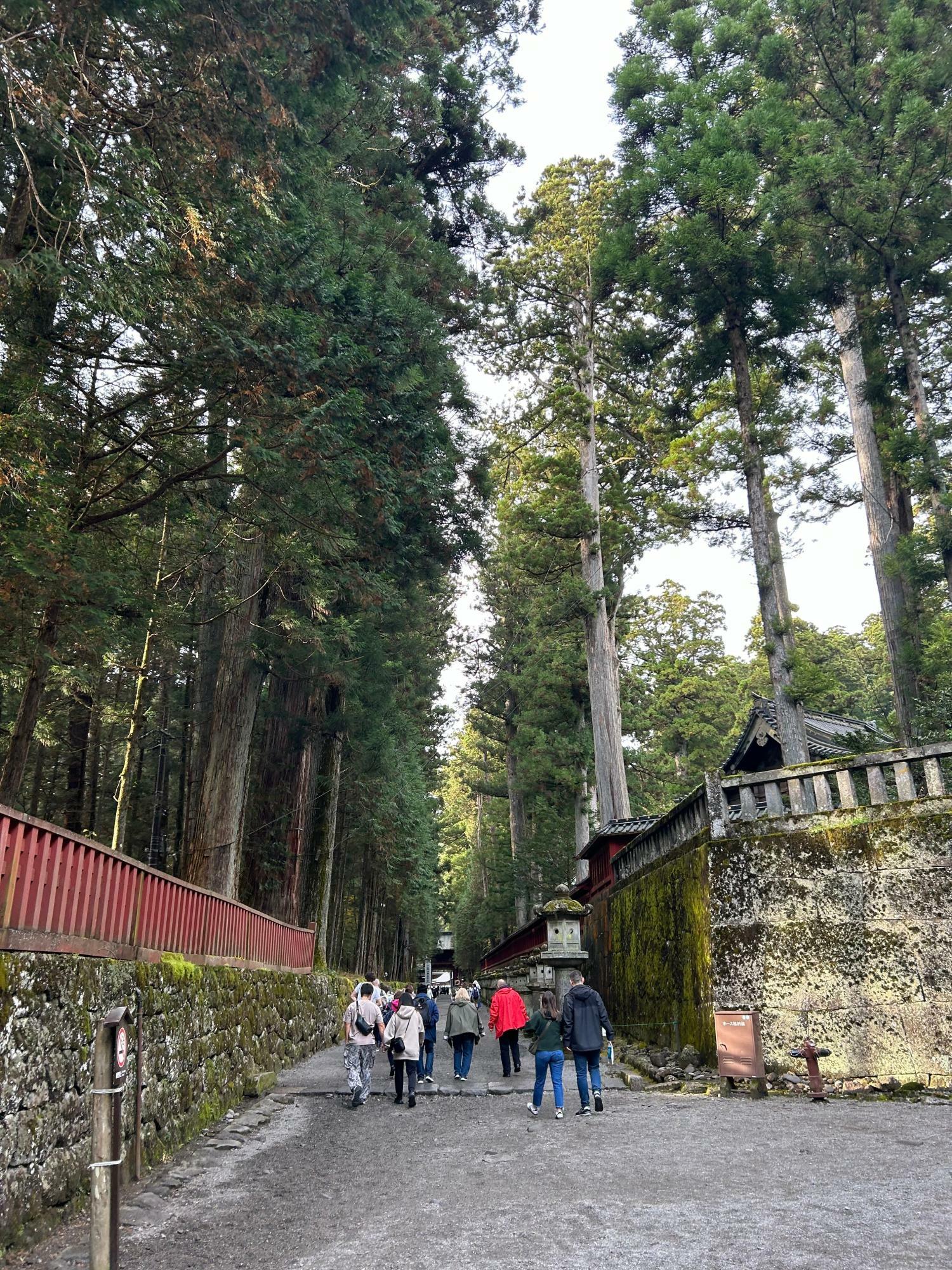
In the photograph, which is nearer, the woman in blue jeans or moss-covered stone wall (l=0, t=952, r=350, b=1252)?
moss-covered stone wall (l=0, t=952, r=350, b=1252)

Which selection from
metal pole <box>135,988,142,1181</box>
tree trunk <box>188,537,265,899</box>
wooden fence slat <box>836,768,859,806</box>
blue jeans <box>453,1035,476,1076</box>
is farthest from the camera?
→ tree trunk <box>188,537,265,899</box>

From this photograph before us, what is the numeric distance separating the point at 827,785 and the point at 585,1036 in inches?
152

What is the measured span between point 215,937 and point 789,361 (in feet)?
44.1

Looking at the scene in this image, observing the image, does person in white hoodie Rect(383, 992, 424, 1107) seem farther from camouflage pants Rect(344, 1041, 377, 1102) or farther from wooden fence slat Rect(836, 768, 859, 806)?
wooden fence slat Rect(836, 768, 859, 806)

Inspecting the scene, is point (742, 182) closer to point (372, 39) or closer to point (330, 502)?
point (372, 39)

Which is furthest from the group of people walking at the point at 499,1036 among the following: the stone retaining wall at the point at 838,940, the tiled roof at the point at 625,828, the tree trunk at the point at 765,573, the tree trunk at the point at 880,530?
the tree trunk at the point at 880,530

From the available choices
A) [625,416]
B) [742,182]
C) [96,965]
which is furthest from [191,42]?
[625,416]

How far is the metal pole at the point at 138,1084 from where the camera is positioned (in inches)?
216

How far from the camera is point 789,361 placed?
49.6 ft

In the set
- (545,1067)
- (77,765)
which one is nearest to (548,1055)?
(545,1067)

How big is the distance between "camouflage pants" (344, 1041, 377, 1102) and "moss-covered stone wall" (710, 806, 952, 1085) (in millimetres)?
3979

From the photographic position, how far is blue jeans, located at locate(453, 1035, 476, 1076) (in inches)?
440

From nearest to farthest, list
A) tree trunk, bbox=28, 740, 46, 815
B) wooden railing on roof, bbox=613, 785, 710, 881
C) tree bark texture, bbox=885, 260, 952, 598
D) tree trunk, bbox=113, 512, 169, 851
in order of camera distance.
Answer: wooden railing on roof, bbox=613, 785, 710, 881
tree trunk, bbox=113, 512, 169, 851
tree bark texture, bbox=885, 260, 952, 598
tree trunk, bbox=28, 740, 46, 815

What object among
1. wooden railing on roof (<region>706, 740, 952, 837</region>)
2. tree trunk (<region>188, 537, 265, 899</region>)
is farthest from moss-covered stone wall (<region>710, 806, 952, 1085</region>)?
tree trunk (<region>188, 537, 265, 899</region>)
